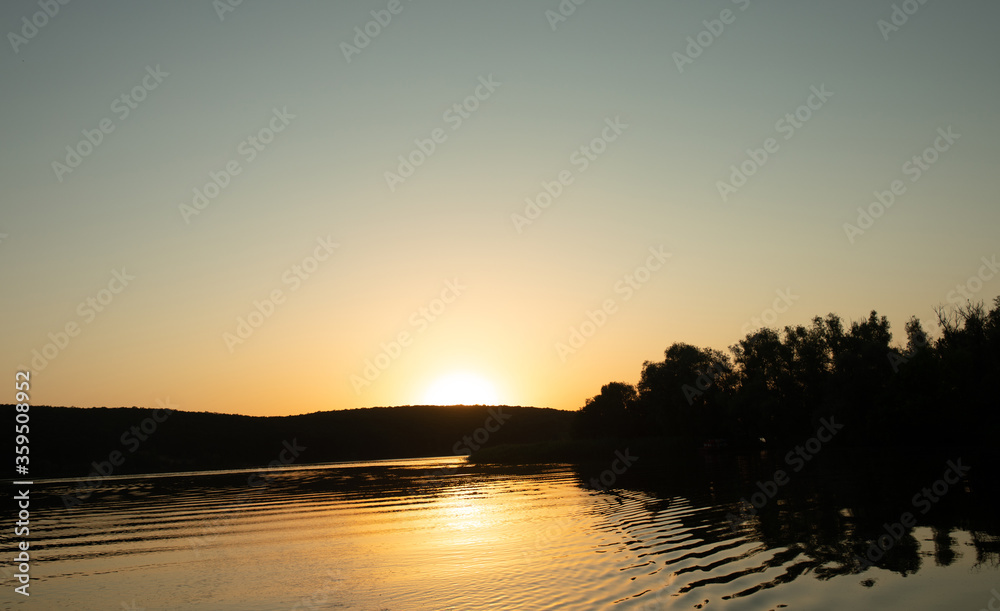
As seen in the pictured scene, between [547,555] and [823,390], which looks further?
[823,390]

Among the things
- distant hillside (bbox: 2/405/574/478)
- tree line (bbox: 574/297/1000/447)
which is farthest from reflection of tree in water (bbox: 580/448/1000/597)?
distant hillside (bbox: 2/405/574/478)

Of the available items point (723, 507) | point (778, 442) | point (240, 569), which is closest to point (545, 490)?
point (723, 507)

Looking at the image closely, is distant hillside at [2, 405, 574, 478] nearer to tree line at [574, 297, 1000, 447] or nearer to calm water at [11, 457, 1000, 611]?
tree line at [574, 297, 1000, 447]

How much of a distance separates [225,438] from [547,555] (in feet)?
466

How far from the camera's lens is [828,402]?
3164 inches

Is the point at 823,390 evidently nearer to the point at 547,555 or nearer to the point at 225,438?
the point at 547,555

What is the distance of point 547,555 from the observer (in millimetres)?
19109

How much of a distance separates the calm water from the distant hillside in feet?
286

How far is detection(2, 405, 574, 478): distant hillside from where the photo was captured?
113812 mm

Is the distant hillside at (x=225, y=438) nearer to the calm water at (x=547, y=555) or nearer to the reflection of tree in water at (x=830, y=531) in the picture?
the calm water at (x=547, y=555)

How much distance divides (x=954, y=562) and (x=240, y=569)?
19683 mm

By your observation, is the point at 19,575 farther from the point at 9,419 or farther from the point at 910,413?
the point at 9,419

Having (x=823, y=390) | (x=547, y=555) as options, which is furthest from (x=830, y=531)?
(x=823, y=390)

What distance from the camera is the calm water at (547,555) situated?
1362 centimetres
